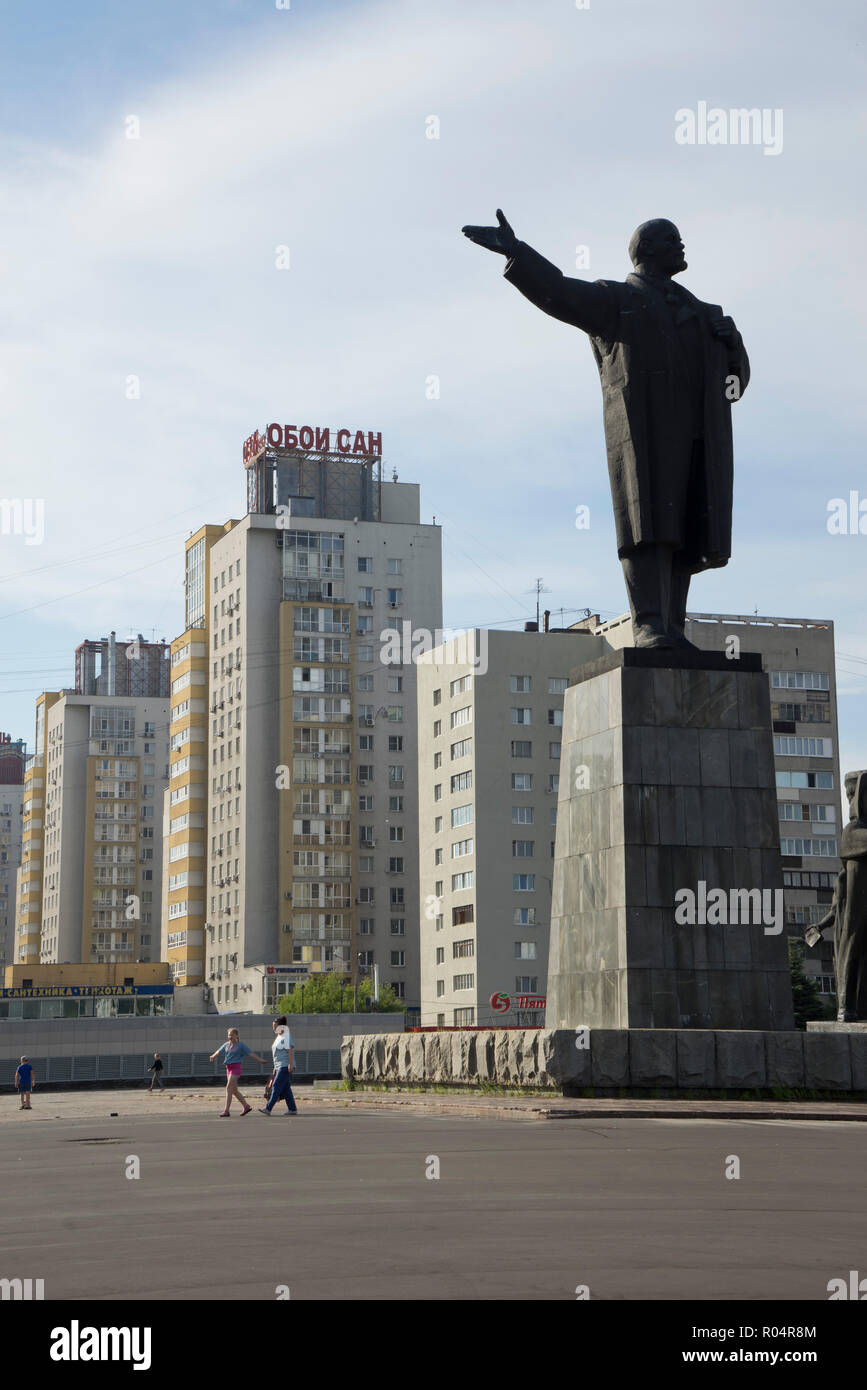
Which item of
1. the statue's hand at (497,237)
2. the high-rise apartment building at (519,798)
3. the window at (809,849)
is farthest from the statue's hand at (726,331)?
the window at (809,849)

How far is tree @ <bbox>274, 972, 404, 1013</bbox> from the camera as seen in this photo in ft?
307

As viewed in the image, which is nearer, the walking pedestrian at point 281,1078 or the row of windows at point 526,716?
the walking pedestrian at point 281,1078

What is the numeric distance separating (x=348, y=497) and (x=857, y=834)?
9282 cm

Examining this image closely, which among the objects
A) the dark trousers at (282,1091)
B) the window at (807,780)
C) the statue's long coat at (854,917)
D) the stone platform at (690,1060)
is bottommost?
the dark trousers at (282,1091)


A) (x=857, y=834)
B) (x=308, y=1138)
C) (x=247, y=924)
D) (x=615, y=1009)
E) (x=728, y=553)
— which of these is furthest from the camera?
(x=247, y=924)

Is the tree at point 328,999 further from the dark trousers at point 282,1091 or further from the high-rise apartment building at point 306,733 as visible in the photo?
the dark trousers at point 282,1091

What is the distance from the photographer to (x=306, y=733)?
350ft

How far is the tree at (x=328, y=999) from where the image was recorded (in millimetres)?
93625

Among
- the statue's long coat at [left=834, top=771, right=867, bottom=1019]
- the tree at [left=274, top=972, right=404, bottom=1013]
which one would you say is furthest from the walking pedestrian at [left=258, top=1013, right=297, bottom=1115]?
the tree at [left=274, top=972, right=404, bottom=1013]

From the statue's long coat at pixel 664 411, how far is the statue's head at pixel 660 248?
23 cm
